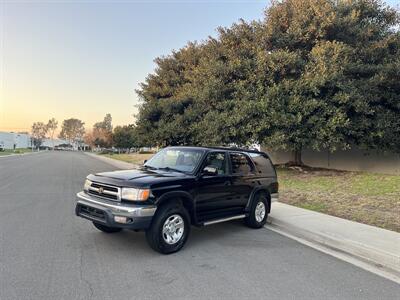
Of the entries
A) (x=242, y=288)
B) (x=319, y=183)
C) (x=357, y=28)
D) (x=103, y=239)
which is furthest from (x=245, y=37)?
(x=242, y=288)

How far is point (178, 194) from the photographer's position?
6.00 m

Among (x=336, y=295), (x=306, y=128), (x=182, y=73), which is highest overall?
(x=182, y=73)

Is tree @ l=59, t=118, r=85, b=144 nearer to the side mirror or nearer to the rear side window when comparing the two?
the rear side window

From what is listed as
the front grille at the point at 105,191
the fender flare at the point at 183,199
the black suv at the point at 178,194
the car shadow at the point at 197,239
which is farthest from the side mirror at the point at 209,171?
the front grille at the point at 105,191

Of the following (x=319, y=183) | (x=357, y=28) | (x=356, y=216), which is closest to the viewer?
(x=356, y=216)

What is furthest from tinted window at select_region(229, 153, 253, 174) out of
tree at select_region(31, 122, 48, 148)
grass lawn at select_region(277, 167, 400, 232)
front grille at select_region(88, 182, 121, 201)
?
tree at select_region(31, 122, 48, 148)

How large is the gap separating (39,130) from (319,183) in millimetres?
177004

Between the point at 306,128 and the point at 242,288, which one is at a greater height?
the point at 306,128

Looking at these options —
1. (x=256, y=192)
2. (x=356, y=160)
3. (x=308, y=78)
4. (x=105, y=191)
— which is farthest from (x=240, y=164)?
(x=356, y=160)

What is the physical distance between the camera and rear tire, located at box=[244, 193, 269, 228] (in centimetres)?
781

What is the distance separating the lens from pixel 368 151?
18594 millimetres

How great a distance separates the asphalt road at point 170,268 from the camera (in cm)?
429

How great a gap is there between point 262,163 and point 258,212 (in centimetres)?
122

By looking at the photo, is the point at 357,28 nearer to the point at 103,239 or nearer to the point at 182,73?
the point at 182,73
